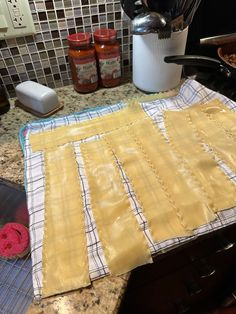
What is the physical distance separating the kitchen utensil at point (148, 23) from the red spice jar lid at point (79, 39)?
155 millimetres

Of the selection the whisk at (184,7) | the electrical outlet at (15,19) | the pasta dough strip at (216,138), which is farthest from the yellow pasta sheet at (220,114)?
the electrical outlet at (15,19)

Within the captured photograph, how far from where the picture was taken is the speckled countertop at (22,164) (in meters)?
0.34

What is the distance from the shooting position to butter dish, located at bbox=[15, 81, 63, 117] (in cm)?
67

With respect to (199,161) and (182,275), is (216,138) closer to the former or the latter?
(199,161)

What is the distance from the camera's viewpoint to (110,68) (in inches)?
29.4

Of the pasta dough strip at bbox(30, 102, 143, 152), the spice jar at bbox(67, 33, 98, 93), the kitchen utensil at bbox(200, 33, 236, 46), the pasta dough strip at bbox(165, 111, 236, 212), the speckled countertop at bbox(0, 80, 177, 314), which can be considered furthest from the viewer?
the kitchen utensil at bbox(200, 33, 236, 46)

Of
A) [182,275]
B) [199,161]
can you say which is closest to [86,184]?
[199,161]

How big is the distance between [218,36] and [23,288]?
0.93 meters

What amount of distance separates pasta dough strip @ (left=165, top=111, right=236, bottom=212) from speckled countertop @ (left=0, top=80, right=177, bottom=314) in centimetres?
21

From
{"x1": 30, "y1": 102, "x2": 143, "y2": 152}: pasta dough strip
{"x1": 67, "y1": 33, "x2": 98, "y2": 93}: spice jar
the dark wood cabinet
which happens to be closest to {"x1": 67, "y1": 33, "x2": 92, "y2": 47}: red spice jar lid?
{"x1": 67, "y1": 33, "x2": 98, "y2": 93}: spice jar

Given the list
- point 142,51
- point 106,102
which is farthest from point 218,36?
point 106,102

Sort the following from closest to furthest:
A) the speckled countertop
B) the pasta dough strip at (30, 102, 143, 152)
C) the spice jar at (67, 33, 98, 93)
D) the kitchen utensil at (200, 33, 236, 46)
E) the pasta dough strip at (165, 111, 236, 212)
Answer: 1. the speckled countertop
2. the pasta dough strip at (165, 111, 236, 212)
3. the pasta dough strip at (30, 102, 143, 152)
4. the spice jar at (67, 33, 98, 93)
5. the kitchen utensil at (200, 33, 236, 46)

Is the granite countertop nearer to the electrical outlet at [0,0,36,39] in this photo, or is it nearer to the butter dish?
the butter dish

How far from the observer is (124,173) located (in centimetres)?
49
